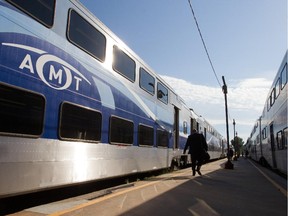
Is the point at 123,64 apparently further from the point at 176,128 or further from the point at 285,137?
the point at 176,128

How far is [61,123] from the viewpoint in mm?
5875

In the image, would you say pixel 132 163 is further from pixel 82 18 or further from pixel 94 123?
pixel 82 18

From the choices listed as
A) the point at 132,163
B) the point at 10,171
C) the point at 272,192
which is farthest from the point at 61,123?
the point at 272,192

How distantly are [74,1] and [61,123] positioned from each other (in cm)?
241

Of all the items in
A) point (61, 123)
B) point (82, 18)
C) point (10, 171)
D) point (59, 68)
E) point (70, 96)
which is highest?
point (82, 18)

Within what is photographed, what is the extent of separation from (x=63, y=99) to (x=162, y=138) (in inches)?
273

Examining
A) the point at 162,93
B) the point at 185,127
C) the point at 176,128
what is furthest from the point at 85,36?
the point at 185,127

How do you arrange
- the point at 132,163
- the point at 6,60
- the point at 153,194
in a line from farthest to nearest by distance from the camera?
the point at 132,163 → the point at 153,194 → the point at 6,60

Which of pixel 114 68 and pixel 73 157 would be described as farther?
pixel 114 68

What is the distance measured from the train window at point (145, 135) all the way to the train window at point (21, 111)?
15.7ft

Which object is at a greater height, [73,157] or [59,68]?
[59,68]

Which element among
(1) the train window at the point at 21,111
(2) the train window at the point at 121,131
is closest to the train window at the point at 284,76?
(2) the train window at the point at 121,131

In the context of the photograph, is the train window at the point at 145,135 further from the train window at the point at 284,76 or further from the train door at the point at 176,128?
the train window at the point at 284,76

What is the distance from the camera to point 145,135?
10352 mm
